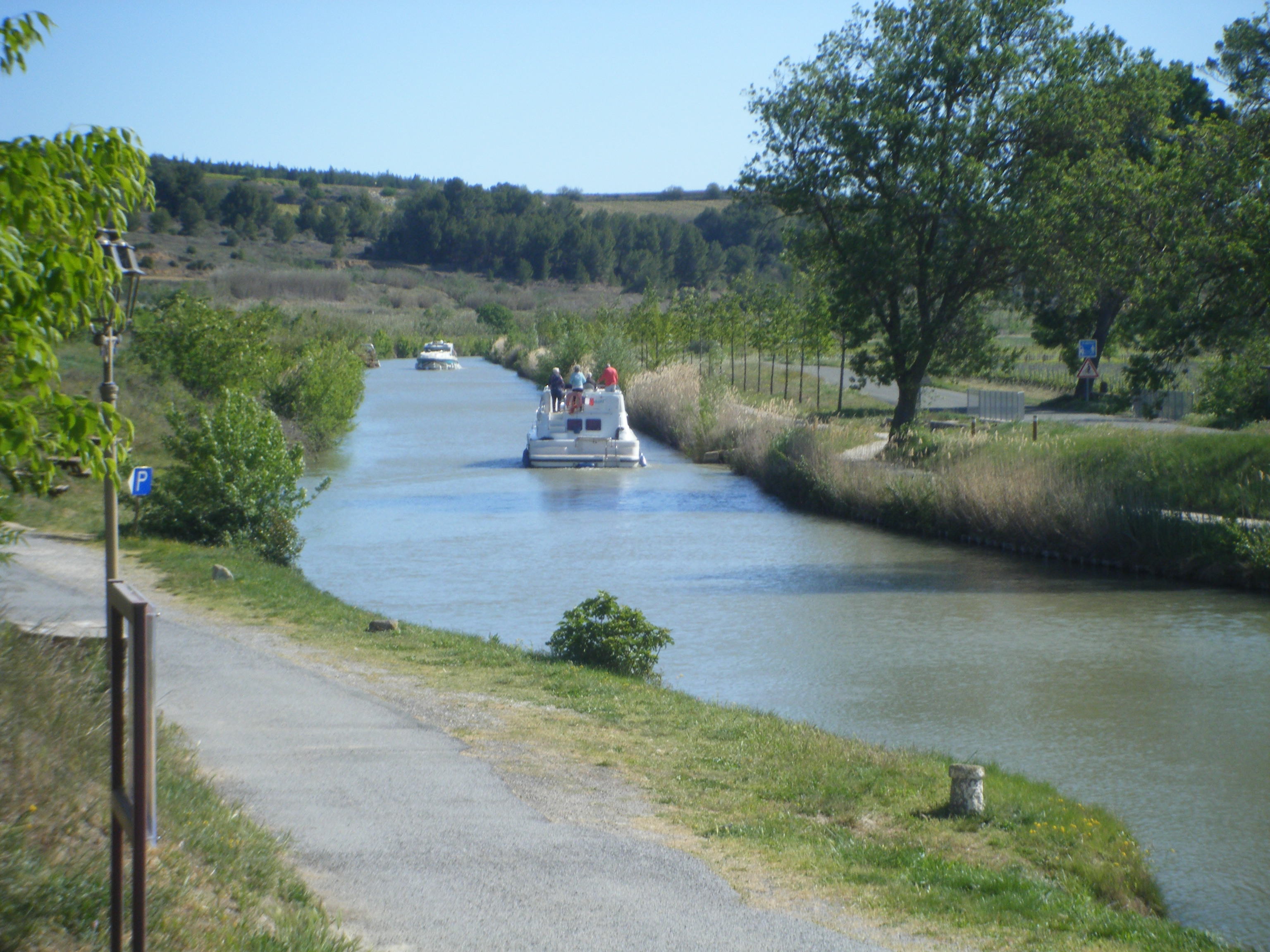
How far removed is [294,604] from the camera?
14320 mm

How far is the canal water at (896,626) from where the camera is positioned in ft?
31.5

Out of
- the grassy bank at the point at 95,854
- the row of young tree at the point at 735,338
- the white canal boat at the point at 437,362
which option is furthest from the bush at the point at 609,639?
the white canal boat at the point at 437,362

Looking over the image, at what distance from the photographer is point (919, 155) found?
26828 mm

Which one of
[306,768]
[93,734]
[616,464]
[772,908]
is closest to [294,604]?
[306,768]

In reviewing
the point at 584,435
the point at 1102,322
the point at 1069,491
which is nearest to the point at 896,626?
the point at 1069,491

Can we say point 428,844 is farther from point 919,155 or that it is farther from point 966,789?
point 919,155

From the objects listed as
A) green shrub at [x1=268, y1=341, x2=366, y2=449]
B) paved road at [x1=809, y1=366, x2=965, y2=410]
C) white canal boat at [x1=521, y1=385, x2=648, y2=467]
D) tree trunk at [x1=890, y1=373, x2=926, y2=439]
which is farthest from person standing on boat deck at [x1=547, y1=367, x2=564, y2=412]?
paved road at [x1=809, y1=366, x2=965, y2=410]

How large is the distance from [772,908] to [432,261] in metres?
146

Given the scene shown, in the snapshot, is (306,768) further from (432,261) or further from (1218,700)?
(432,261)

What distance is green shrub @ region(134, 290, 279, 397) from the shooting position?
2989 cm

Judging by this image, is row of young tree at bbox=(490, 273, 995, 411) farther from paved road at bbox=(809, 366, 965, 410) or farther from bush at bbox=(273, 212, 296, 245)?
bush at bbox=(273, 212, 296, 245)

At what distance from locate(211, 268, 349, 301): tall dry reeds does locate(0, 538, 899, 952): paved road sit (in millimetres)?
84439

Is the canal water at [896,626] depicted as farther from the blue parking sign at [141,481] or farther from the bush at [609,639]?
the blue parking sign at [141,481]

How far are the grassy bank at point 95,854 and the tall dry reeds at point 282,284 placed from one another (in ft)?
286
